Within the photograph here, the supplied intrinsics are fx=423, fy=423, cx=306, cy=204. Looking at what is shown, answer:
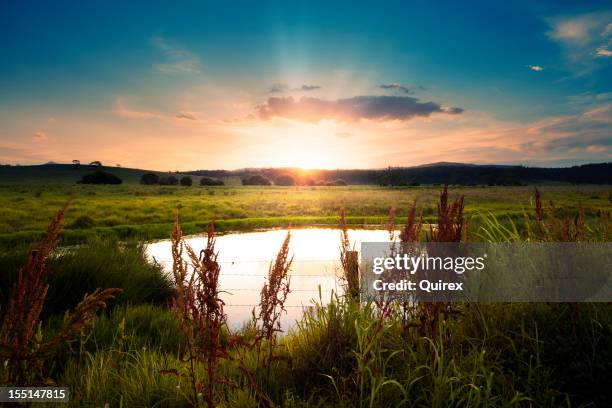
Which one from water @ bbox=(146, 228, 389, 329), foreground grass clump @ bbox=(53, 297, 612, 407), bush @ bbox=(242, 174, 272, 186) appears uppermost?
bush @ bbox=(242, 174, 272, 186)

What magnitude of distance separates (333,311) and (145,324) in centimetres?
281

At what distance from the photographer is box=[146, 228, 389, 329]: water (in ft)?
24.8

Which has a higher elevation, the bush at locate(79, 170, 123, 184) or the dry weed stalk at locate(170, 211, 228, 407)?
the bush at locate(79, 170, 123, 184)

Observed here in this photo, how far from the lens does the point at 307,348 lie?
13.5 ft

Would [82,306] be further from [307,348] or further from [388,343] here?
[388,343]

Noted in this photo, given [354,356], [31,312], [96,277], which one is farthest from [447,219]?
[96,277]

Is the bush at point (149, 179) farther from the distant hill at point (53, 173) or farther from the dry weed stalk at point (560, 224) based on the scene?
the dry weed stalk at point (560, 224)

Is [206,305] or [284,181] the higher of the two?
[284,181]

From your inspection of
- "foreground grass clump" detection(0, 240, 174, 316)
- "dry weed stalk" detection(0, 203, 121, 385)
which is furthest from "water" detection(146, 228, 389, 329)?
"dry weed stalk" detection(0, 203, 121, 385)

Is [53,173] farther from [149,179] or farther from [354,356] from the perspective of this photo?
[354,356]

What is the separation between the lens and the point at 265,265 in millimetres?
11305

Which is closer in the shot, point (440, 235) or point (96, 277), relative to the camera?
Result: point (440, 235)

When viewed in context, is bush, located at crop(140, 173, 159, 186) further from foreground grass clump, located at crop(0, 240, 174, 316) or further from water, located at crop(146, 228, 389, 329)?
foreground grass clump, located at crop(0, 240, 174, 316)

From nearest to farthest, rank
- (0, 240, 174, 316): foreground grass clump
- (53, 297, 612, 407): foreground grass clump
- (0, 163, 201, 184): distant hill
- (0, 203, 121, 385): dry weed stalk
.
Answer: (0, 203, 121, 385): dry weed stalk, (53, 297, 612, 407): foreground grass clump, (0, 240, 174, 316): foreground grass clump, (0, 163, 201, 184): distant hill
